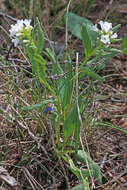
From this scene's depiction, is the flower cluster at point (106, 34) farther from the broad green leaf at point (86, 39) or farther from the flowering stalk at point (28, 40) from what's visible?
the flowering stalk at point (28, 40)

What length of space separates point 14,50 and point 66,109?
0.75 meters

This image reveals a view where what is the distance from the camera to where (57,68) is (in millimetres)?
1124

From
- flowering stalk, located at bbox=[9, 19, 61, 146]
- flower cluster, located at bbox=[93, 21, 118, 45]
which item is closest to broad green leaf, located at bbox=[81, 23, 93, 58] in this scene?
flower cluster, located at bbox=[93, 21, 118, 45]

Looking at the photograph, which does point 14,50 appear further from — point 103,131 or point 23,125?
point 103,131

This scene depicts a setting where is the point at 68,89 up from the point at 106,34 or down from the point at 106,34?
down

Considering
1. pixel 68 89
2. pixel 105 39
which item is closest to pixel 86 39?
pixel 105 39

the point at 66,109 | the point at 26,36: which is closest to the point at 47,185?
the point at 66,109

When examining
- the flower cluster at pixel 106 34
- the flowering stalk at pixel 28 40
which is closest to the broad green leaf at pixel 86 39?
the flower cluster at pixel 106 34

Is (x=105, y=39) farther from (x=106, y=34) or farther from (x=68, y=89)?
(x=68, y=89)

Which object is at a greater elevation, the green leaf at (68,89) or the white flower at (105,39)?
the white flower at (105,39)

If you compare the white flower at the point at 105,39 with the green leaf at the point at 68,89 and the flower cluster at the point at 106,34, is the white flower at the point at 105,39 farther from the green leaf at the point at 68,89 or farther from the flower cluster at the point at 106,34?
the green leaf at the point at 68,89

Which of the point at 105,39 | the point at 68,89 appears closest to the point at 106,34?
the point at 105,39

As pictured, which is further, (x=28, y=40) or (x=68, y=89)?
(x=68, y=89)

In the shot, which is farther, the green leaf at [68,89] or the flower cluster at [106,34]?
the green leaf at [68,89]
